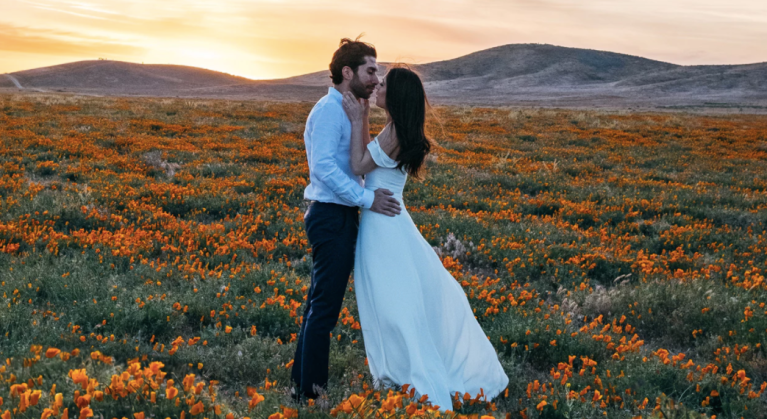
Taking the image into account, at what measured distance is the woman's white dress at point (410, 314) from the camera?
4.00 m

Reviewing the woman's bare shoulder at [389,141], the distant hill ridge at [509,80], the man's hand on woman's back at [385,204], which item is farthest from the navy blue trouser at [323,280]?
the distant hill ridge at [509,80]

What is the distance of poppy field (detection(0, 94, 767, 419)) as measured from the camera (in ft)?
12.6

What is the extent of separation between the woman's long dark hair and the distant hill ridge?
92680mm

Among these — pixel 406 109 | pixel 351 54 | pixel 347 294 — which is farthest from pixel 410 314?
pixel 347 294

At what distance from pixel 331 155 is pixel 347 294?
2.85 metres

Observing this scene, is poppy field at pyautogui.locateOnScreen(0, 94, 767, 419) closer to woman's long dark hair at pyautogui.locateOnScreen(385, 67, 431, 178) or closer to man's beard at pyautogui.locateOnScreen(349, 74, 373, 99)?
woman's long dark hair at pyautogui.locateOnScreen(385, 67, 431, 178)

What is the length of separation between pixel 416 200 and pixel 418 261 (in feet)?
23.2

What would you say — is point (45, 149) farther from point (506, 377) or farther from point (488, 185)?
point (506, 377)

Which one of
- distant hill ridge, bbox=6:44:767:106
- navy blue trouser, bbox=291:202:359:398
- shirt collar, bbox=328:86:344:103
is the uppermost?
distant hill ridge, bbox=6:44:767:106

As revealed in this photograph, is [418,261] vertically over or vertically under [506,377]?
over

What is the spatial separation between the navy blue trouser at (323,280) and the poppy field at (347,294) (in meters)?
0.25

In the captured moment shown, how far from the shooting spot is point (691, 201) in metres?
11.7

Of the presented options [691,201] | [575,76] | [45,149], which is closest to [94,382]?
[691,201]

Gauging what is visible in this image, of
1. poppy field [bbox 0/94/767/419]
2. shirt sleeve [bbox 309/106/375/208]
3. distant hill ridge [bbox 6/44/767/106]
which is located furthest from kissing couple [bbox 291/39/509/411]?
distant hill ridge [bbox 6/44/767/106]
